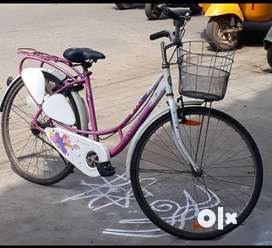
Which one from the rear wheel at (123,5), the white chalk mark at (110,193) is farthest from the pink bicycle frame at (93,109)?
the rear wheel at (123,5)

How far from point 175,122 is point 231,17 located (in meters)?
6.53

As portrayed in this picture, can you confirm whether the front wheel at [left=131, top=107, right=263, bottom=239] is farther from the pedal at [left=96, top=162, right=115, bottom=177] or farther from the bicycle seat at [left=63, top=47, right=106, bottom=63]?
the bicycle seat at [left=63, top=47, right=106, bottom=63]

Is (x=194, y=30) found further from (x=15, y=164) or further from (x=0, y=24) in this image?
(x=15, y=164)

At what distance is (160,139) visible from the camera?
399 cm

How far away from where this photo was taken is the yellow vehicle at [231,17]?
939 cm

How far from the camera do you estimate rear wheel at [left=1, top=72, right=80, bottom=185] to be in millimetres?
4234

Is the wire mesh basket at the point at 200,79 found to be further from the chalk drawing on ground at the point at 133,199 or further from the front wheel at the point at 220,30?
the front wheel at the point at 220,30

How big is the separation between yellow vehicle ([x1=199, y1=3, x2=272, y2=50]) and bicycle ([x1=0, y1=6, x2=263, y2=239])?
4.90 m

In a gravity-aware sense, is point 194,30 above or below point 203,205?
below

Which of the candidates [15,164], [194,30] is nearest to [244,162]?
[15,164]

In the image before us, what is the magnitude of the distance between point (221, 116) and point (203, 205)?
77 centimetres

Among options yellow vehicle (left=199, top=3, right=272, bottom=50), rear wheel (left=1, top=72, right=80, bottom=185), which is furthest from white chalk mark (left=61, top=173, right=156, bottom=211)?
yellow vehicle (left=199, top=3, right=272, bottom=50)

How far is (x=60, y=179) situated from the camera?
13.9ft

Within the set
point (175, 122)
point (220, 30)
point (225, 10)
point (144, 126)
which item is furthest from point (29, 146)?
point (220, 30)
